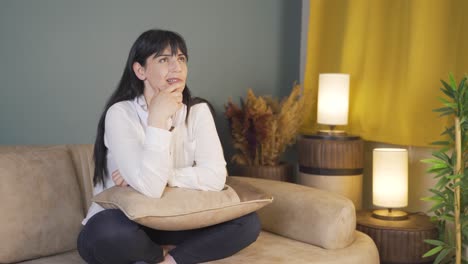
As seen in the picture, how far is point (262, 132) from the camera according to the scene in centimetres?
302

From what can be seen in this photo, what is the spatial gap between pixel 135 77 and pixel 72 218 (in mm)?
563

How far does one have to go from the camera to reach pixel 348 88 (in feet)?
9.69

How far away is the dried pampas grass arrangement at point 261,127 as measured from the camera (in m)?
3.02

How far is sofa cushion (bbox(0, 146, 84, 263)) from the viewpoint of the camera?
6.54 feet

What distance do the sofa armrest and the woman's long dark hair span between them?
539 millimetres

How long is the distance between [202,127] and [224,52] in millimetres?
1222

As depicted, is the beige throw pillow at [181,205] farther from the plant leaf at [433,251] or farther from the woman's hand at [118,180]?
the plant leaf at [433,251]

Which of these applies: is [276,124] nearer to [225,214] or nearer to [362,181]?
[362,181]

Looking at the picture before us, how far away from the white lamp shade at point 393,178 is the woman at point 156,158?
87 cm

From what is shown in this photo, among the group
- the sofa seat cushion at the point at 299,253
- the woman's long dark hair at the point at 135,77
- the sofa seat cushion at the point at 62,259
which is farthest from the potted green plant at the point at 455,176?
the sofa seat cushion at the point at 62,259

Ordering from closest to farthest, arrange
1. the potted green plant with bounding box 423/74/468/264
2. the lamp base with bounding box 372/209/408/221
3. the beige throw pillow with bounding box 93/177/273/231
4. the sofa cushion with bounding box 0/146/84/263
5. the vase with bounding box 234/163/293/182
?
the beige throw pillow with bounding box 93/177/273/231, the sofa cushion with bounding box 0/146/84/263, the potted green plant with bounding box 423/74/468/264, the lamp base with bounding box 372/209/408/221, the vase with bounding box 234/163/293/182

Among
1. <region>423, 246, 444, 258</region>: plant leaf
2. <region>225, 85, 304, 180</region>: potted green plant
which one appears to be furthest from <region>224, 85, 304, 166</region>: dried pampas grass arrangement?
<region>423, 246, 444, 258</region>: plant leaf

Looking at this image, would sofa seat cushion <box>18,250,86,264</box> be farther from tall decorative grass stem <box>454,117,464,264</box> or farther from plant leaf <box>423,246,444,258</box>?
tall decorative grass stem <box>454,117,464,264</box>

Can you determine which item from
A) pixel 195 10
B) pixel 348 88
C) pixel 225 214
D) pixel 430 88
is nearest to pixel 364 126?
pixel 348 88
